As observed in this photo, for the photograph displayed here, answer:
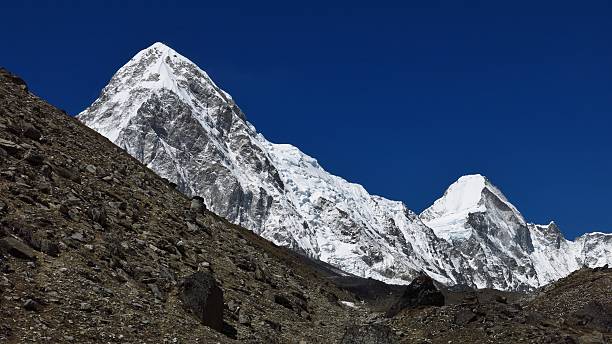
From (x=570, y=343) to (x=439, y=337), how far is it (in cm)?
753

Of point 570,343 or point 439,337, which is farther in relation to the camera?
point 439,337

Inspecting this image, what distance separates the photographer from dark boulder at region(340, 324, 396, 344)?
38.3 metres

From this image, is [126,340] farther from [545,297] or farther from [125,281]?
[545,297]

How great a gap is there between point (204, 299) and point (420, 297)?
23744 millimetres

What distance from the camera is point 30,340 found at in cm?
2536

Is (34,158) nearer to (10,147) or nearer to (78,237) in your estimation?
(10,147)

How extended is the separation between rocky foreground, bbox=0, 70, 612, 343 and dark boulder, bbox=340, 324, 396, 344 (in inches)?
2.8

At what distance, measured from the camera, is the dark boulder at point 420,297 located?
2169 inches

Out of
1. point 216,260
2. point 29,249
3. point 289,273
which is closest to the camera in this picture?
point 29,249

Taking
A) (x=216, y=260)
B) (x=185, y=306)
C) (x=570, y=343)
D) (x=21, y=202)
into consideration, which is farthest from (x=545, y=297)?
(x=21, y=202)

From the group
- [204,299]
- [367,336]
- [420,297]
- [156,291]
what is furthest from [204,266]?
[420,297]

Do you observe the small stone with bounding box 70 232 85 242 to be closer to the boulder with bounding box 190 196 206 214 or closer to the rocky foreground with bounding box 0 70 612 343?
the rocky foreground with bounding box 0 70 612 343

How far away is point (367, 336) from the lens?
38406mm

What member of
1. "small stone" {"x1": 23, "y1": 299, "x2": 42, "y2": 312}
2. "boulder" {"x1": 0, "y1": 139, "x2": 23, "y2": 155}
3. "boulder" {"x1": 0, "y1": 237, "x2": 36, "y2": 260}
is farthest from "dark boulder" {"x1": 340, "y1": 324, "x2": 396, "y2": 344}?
"boulder" {"x1": 0, "y1": 139, "x2": 23, "y2": 155}
